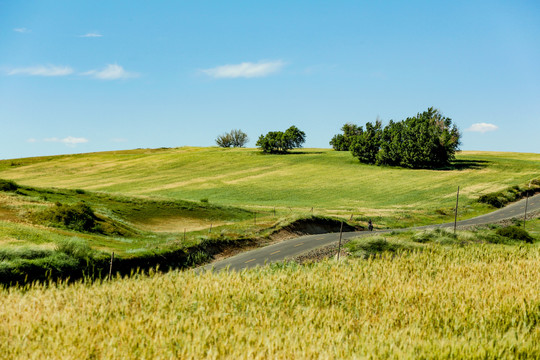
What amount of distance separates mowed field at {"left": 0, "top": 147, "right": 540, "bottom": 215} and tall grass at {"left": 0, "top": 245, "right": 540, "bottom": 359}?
4738 centimetres

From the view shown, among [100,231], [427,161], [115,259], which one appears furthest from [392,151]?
[115,259]

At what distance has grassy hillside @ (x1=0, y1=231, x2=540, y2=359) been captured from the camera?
8.45 metres

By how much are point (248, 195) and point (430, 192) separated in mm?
31548

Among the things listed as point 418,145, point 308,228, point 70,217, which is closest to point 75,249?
point 70,217

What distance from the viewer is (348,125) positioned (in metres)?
155

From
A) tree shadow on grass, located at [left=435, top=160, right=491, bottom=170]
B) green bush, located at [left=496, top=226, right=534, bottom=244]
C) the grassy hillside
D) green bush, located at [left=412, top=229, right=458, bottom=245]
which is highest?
tree shadow on grass, located at [left=435, top=160, right=491, bottom=170]

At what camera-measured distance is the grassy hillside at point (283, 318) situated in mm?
8445

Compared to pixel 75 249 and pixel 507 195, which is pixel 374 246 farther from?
pixel 507 195

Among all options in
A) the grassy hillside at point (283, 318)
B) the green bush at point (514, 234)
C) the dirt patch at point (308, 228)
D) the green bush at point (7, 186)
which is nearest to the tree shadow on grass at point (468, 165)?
the dirt patch at point (308, 228)

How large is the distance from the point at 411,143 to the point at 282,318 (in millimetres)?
96940

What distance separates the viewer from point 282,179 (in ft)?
301

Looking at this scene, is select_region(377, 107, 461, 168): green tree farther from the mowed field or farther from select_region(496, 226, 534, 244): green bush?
select_region(496, 226, 534, 244): green bush

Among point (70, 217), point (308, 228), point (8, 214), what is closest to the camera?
point (8, 214)

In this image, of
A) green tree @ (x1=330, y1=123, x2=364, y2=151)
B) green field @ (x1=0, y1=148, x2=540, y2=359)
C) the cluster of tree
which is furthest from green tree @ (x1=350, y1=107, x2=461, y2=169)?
green field @ (x1=0, y1=148, x2=540, y2=359)
